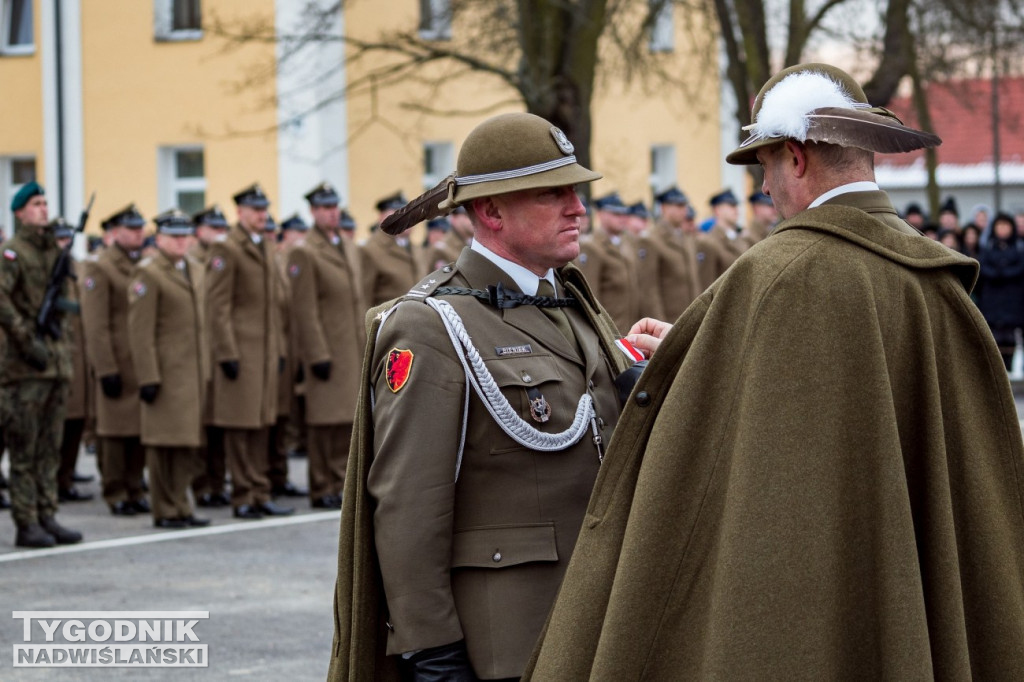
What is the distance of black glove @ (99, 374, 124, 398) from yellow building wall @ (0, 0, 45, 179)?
1465 cm

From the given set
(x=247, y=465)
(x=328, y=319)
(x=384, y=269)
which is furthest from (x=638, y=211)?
(x=247, y=465)

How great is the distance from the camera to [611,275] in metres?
14.9

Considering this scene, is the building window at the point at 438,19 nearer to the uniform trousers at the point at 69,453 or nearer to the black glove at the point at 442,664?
the uniform trousers at the point at 69,453

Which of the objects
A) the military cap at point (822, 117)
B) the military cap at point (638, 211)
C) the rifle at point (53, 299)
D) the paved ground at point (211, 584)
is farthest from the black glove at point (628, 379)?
the military cap at point (638, 211)

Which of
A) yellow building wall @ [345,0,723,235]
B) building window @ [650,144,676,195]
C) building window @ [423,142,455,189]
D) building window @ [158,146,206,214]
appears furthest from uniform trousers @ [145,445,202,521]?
building window @ [650,144,676,195]

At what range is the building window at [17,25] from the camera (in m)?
25.9

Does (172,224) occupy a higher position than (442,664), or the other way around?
(172,224)

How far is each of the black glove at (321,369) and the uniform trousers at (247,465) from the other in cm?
64

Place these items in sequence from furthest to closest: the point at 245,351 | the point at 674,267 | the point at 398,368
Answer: the point at 674,267 < the point at 245,351 < the point at 398,368

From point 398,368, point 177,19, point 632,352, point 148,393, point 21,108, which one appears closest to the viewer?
point 398,368

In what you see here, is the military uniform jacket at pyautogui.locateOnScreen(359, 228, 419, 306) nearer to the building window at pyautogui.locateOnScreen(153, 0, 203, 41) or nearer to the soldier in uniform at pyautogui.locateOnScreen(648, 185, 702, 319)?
the soldier in uniform at pyautogui.locateOnScreen(648, 185, 702, 319)

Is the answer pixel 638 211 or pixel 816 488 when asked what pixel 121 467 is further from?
pixel 816 488

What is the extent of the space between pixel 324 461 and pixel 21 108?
15620mm

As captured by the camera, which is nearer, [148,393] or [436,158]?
[148,393]
